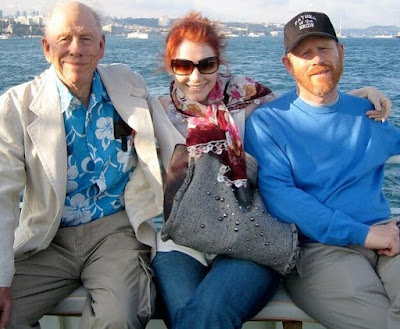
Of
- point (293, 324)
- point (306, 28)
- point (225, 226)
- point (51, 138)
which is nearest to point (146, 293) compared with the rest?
point (225, 226)

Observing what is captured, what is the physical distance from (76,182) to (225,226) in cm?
71

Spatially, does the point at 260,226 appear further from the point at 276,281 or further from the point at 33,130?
the point at 33,130

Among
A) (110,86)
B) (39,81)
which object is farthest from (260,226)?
(39,81)

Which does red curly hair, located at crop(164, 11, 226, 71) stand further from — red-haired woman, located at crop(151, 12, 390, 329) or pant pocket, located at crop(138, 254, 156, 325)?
pant pocket, located at crop(138, 254, 156, 325)

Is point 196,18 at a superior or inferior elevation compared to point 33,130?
superior

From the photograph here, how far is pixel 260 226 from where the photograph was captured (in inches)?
98.8

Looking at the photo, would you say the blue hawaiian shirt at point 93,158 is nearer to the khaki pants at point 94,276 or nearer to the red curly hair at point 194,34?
the khaki pants at point 94,276

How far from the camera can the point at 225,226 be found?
2.49 meters

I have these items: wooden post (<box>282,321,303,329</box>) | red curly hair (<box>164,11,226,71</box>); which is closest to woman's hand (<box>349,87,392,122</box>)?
red curly hair (<box>164,11,226,71</box>)

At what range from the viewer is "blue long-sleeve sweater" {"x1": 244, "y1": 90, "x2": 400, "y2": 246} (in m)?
2.60

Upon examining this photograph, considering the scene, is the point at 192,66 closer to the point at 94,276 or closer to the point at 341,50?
the point at 341,50

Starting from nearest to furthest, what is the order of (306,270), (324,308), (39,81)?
(324,308)
(306,270)
(39,81)

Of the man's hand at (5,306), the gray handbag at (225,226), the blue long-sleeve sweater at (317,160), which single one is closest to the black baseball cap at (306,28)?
the blue long-sleeve sweater at (317,160)

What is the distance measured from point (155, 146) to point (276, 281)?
31.6 inches
